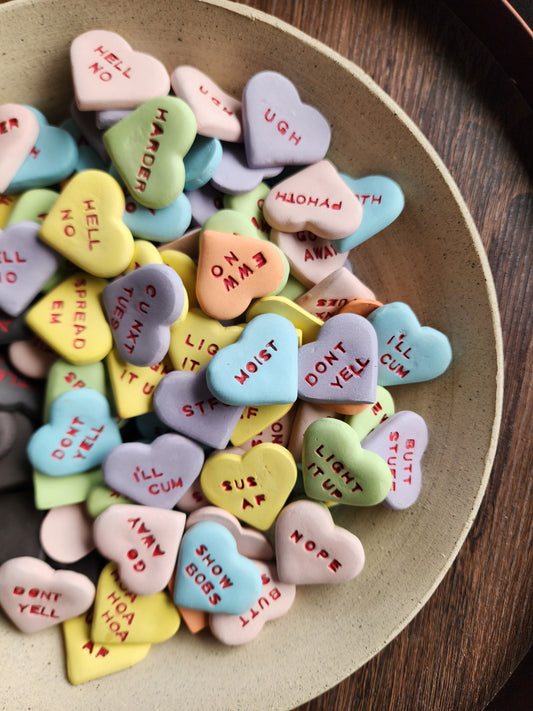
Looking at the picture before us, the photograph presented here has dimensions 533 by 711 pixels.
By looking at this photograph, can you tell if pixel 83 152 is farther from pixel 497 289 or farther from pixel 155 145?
pixel 497 289

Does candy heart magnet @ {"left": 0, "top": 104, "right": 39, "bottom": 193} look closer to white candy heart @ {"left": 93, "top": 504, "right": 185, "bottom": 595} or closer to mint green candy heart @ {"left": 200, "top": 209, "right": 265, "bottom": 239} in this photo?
mint green candy heart @ {"left": 200, "top": 209, "right": 265, "bottom": 239}

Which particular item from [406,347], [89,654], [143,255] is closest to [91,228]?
[143,255]

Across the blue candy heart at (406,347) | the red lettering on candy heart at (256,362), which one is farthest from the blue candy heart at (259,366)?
the blue candy heart at (406,347)

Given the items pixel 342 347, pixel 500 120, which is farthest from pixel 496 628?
pixel 500 120

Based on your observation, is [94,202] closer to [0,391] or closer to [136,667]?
[0,391]

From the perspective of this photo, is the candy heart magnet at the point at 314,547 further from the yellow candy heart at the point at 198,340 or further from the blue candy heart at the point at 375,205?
the blue candy heart at the point at 375,205

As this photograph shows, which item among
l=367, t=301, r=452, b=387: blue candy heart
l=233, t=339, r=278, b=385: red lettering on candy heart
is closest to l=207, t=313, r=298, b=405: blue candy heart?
l=233, t=339, r=278, b=385: red lettering on candy heart
